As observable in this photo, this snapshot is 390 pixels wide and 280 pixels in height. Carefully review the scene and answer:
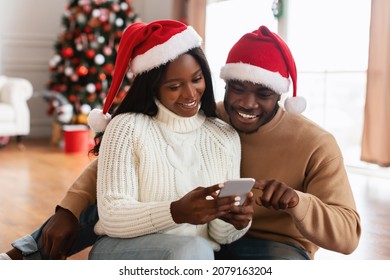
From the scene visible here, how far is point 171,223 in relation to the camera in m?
1.25

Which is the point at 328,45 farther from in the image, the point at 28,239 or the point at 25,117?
the point at 28,239

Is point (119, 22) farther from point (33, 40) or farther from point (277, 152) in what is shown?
point (277, 152)

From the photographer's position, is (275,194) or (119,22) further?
(119,22)

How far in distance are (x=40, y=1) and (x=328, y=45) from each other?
322cm

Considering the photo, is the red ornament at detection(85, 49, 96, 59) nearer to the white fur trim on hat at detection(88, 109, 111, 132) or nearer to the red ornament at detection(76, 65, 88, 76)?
the red ornament at detection(76, 65, 88, 76)

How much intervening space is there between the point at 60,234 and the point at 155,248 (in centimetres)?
39

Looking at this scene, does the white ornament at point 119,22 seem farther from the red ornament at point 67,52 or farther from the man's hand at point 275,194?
the man's hand at point 275,194

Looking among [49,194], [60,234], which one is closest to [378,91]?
[49,194]

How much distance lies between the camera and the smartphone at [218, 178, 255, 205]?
1.14m

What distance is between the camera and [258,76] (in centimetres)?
147

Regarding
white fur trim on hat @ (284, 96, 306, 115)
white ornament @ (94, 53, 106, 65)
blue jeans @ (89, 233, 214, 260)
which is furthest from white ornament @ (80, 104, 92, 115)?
blue jeans @ (89, 233, 214, 260)

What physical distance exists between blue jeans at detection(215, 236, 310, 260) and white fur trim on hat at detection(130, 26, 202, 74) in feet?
1.67

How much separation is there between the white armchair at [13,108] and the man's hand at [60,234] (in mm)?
3675
